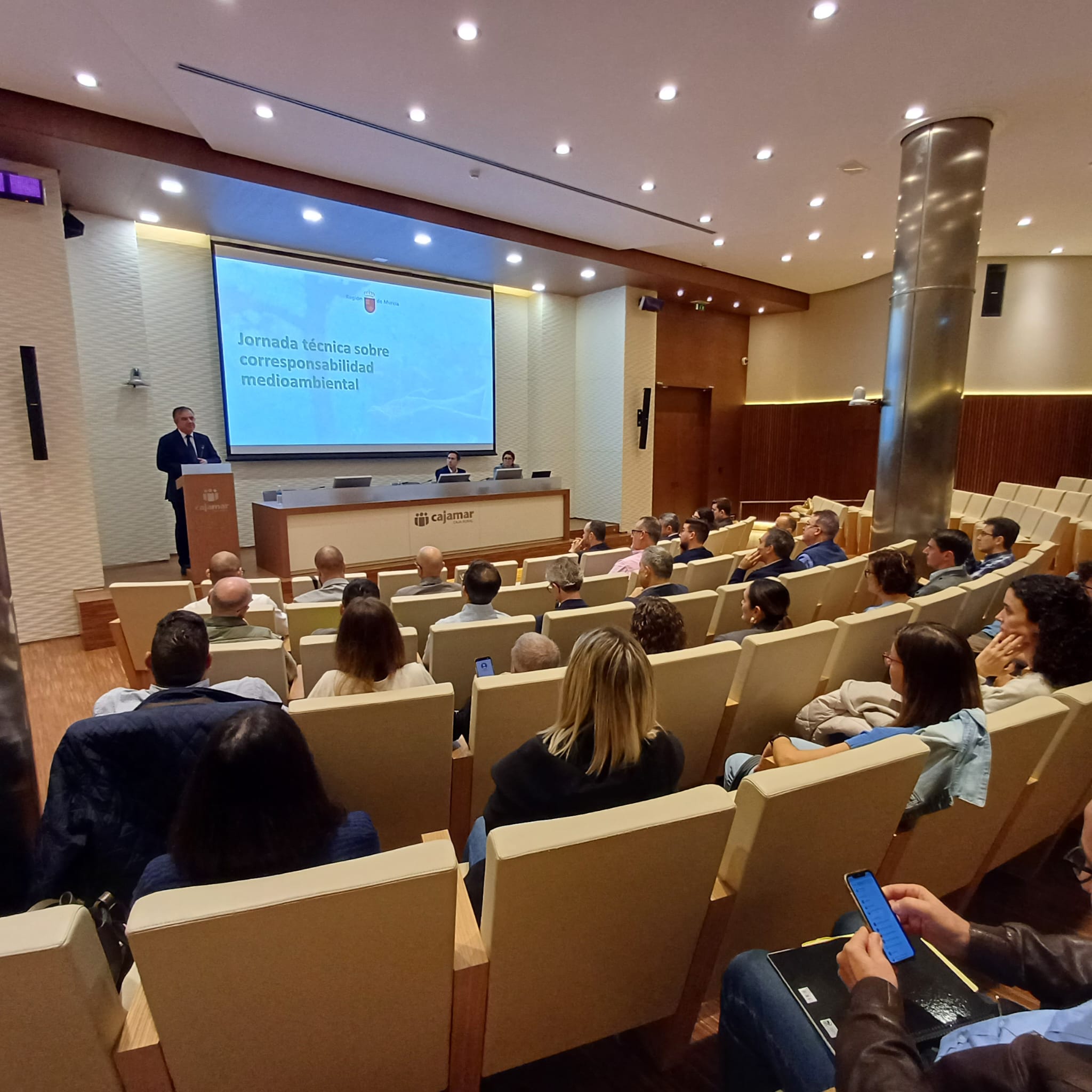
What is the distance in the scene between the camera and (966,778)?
4.85 feet

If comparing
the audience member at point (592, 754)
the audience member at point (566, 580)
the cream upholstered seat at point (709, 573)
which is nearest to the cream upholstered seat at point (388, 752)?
the audience member at point (592, 754)

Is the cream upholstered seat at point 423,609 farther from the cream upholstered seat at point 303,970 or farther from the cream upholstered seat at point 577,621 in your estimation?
the cream upholstered seat at point 303,970

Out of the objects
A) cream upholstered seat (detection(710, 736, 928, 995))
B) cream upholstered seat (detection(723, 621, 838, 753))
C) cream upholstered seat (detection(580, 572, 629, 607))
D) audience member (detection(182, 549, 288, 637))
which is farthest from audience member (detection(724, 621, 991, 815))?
audience member (detection(182, 549, 288, 637))

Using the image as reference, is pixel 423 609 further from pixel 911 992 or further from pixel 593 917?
pixel 911 992

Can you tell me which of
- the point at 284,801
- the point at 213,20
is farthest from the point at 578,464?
the point at 284,801

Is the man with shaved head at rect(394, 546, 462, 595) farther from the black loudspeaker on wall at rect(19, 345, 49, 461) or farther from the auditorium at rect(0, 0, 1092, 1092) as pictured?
the black loudspeaker on wall at rect(19, 345, 49, 461)

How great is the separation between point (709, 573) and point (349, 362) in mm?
5579

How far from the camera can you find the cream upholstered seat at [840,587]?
3668 millimetres

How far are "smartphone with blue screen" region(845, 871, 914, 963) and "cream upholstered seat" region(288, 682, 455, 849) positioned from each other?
3.44ft

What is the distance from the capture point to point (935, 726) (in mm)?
1515

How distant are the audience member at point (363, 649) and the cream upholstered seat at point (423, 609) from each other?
40.6 inches

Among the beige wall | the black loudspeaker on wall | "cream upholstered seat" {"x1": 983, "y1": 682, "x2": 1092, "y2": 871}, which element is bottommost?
"cream upholstered seat" {"x1": 983, "y1": 682, "x2": 1092, "y2": 871}

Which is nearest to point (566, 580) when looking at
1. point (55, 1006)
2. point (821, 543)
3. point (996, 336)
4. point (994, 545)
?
point (821, 543)

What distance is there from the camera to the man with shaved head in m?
3.56
